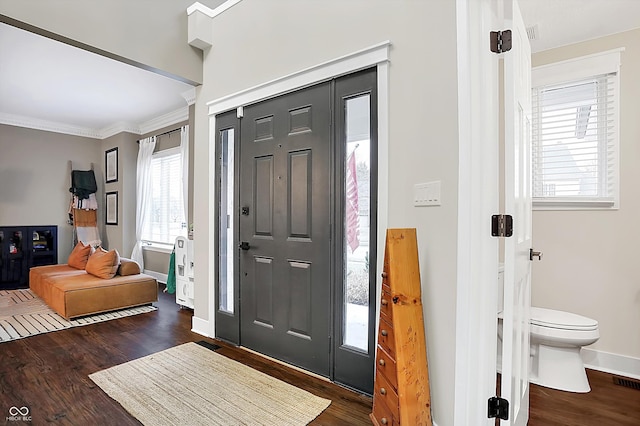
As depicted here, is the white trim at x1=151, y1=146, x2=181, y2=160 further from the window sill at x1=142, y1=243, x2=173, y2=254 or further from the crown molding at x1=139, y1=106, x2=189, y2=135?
the window sill at x1=142, y1=243, x2=173, y2=254

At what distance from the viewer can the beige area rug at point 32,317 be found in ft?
10.4

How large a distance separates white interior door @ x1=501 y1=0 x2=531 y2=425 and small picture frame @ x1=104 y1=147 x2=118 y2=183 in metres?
6.43

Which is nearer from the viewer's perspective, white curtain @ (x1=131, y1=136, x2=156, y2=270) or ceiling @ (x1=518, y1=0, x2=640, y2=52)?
ceiling @ (x1=518, y1=0, x2=640, y2=52)

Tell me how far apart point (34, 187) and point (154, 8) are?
15.1 feet

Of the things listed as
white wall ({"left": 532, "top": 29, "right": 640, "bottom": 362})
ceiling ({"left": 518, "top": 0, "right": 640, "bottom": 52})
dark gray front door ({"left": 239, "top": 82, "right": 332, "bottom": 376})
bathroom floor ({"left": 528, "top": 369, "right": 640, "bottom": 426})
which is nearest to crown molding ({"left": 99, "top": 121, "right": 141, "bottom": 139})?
dark gray front door ({"left": 239, "top": 82, "right": 332, "bottom": 376})

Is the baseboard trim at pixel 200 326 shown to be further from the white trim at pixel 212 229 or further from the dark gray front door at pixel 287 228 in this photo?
the dark gray front door at pixel 287 228

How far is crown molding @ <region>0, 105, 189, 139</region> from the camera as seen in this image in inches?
204

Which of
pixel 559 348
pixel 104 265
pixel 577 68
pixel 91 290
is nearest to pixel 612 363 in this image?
pixel 559 348

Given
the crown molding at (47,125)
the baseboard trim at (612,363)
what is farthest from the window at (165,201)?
the baseboard trim at (612,363)

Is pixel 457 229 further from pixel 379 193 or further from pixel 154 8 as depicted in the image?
pixel 154 8

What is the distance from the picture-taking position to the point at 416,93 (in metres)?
1.76

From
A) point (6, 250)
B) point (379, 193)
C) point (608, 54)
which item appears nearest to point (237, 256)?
point (379, 193)

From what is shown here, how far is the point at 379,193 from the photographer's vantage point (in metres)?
1.94

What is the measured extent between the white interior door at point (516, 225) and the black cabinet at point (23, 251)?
22.3 feet
